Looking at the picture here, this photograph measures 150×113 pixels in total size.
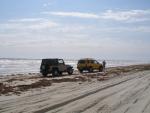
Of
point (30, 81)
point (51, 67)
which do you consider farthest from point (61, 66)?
point (30, 81)

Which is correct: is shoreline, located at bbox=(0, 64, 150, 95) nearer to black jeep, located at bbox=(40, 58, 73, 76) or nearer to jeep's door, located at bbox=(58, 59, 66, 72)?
black jeep, located at bbox=(40, 58, 73, 76)

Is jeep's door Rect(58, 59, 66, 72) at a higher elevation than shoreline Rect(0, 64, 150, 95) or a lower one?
higher

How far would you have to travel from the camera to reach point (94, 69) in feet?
160

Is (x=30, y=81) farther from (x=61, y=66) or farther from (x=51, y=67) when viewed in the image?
(x=61, y=66)

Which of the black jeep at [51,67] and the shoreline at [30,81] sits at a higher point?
the black jeep at [51,67]

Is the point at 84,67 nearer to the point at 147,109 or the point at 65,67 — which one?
the point at 65,67

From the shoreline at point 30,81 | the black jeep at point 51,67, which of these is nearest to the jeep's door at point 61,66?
the black jeep at point 51,67

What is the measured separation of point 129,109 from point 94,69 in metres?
35.9

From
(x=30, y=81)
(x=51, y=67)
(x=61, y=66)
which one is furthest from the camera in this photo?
(x=61, y=66)

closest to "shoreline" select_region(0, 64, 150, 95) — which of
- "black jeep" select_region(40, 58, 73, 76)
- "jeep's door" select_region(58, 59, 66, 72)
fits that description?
"black jeep" select_region(40, 58, 73, 76)

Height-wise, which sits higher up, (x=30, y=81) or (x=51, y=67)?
(x=51, y=67)

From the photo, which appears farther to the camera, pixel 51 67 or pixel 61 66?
pixel 61 66

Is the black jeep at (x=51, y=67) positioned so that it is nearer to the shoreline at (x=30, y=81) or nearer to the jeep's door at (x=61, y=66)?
the jeep's door at (x=61, y=66)

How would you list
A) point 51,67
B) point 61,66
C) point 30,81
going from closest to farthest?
point 30,81 → point 51,67 → point 61,66
